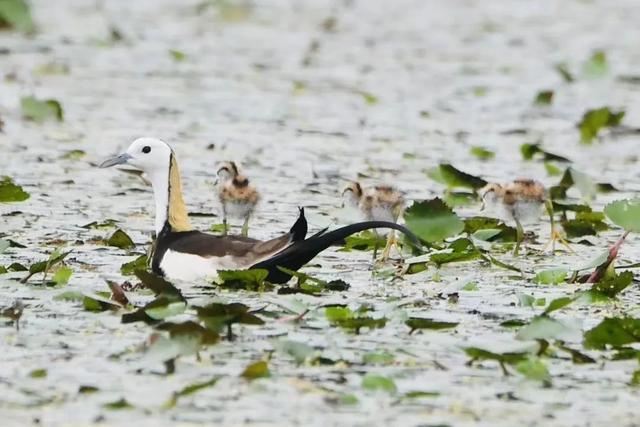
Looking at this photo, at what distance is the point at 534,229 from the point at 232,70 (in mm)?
7036

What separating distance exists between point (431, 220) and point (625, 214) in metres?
1.03

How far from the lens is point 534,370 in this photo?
643 centimetres

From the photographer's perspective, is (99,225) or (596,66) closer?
(99,225)

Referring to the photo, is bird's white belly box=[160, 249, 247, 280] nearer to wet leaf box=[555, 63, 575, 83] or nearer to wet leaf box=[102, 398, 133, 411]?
wet leaf box=[102, 398, 133, 411]

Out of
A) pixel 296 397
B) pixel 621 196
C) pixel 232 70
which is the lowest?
pixel 296 397

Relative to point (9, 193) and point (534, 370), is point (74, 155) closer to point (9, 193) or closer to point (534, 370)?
point (9, 193)

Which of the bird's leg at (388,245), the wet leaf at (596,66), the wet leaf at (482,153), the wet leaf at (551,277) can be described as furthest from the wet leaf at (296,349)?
the wet leaf at (596,66)

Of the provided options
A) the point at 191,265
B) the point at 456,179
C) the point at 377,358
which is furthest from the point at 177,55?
the point at 377,358

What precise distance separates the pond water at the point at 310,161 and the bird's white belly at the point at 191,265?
0.10 meters

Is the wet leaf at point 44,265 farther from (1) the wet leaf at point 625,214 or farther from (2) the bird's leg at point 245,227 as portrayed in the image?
(1) the wet leaf at point 625,214

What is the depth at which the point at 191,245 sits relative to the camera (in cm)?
839

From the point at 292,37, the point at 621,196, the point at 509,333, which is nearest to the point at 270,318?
the point at 509,333

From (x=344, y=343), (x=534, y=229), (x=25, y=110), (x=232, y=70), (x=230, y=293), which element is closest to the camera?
(x=344, y=343)

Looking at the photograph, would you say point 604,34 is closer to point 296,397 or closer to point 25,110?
point 25,110
